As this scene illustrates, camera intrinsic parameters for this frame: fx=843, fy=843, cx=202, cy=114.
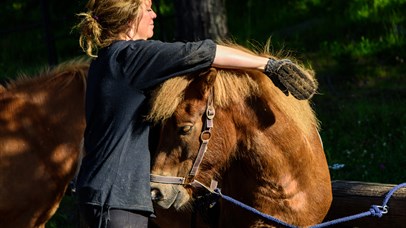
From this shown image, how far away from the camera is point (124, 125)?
11.5 feet

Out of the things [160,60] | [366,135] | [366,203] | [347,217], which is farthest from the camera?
[366,135]

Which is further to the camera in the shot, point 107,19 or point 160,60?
point 107,19

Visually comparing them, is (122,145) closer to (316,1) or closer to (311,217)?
(311,217)

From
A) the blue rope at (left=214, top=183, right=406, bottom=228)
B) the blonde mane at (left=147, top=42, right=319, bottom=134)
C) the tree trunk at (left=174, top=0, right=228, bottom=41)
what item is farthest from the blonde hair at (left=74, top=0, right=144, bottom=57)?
the tree trunk at (left=174, top=0, right=228, bottom=41)

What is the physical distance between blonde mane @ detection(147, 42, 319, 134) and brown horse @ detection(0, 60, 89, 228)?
2.04m

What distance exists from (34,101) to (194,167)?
2304 mm

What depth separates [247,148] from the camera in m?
3.52

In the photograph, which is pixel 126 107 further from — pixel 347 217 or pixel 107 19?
pixel 347 217

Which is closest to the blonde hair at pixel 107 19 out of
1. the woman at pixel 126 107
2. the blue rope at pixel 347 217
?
the woman at pixel 126 107

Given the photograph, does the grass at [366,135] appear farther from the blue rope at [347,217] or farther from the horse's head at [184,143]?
the horse's head at [184,143]

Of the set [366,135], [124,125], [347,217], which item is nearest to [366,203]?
[347,217]

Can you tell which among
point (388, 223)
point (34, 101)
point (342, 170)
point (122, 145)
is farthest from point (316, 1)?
point (122, 145)

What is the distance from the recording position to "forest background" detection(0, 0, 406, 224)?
6.80 meters

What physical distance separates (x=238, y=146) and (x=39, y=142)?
224 cm
